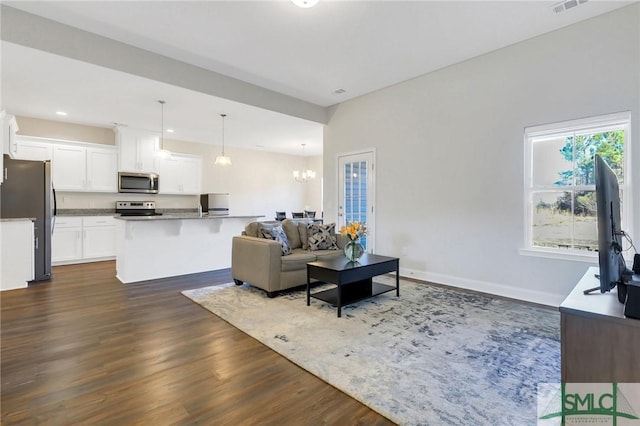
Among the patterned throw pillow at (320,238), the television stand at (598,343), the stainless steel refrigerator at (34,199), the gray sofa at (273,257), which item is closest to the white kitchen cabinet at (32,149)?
the stainless steel refrigerator at (34,199)

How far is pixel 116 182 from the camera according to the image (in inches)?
257

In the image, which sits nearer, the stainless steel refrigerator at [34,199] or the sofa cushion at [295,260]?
the sofa cushion at [295,260]

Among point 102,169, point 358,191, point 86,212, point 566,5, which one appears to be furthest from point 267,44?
point 86,212

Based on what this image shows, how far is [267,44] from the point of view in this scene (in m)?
3.63

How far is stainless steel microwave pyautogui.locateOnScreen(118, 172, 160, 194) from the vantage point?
655 centimetres

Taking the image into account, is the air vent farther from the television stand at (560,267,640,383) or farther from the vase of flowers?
the television stand at (560,267,640,383)

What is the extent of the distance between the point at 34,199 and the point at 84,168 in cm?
177

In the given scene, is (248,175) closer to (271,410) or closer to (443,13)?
(443,13)

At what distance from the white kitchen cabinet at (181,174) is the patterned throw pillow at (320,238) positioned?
4.37 m

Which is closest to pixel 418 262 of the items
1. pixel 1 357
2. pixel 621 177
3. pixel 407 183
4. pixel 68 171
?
pixel 407 183

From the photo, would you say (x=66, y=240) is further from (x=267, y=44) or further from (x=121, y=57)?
(x=267, y=44)

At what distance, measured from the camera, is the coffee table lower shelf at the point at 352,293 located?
322 centimetres

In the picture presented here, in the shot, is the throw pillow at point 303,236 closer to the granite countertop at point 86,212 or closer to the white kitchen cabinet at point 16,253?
the white kitchen cabinet at point 16,253

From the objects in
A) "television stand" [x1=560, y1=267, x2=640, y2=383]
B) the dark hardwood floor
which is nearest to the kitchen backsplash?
the dark hardwood floor
